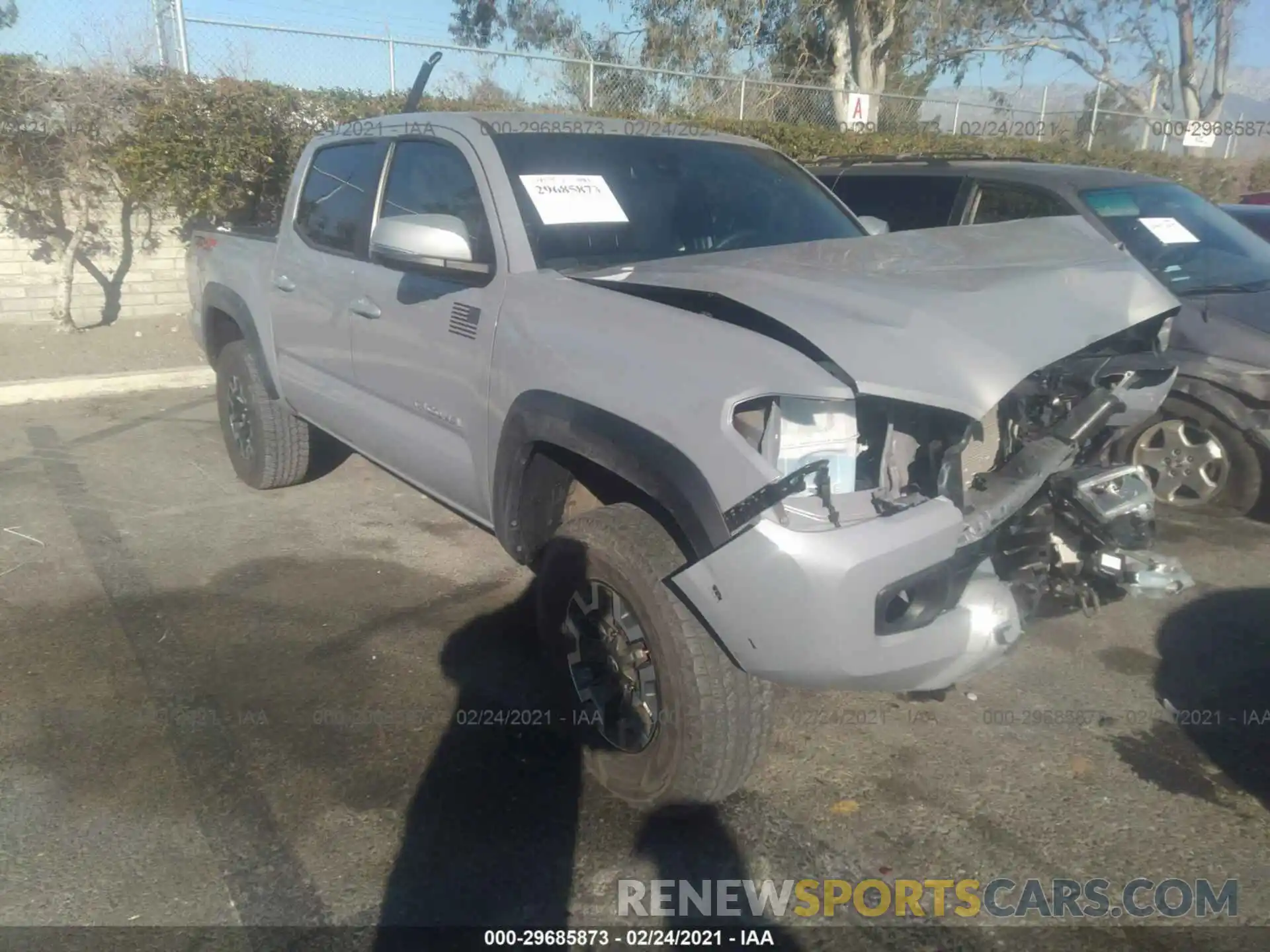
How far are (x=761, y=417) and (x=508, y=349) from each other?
99cm

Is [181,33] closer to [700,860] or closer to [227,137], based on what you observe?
[227,137]

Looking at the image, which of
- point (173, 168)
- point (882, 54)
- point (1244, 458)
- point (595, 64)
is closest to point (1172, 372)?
point (1244, 458)

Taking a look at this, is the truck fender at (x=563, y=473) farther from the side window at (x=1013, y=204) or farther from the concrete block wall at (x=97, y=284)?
the concrete block wall at (x=97, y=284)

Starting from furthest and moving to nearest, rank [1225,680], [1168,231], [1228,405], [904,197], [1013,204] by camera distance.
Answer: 1. [904,197]
2. [1013,204]
3. [1168,231]
4. [1228,405]
5. [1225,680]

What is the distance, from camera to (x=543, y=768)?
3111 millimetres

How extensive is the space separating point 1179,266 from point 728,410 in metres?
4.22

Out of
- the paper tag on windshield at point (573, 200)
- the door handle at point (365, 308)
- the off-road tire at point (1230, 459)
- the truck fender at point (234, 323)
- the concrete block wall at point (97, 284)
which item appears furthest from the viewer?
the concrete block wall at point (97, 284)

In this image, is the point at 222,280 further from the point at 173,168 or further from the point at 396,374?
the point at 173,168

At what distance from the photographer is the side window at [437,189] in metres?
3.40

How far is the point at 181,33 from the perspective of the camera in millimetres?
9297

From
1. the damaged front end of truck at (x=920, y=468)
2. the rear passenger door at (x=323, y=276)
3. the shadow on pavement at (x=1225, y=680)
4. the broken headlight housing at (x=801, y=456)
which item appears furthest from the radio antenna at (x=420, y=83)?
the shadow on pavement at (x=1225, y=680)

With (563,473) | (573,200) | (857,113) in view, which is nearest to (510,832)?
(563,473)

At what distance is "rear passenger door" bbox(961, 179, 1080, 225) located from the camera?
220 inches

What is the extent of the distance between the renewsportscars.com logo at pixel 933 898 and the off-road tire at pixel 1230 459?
290 centimetres
